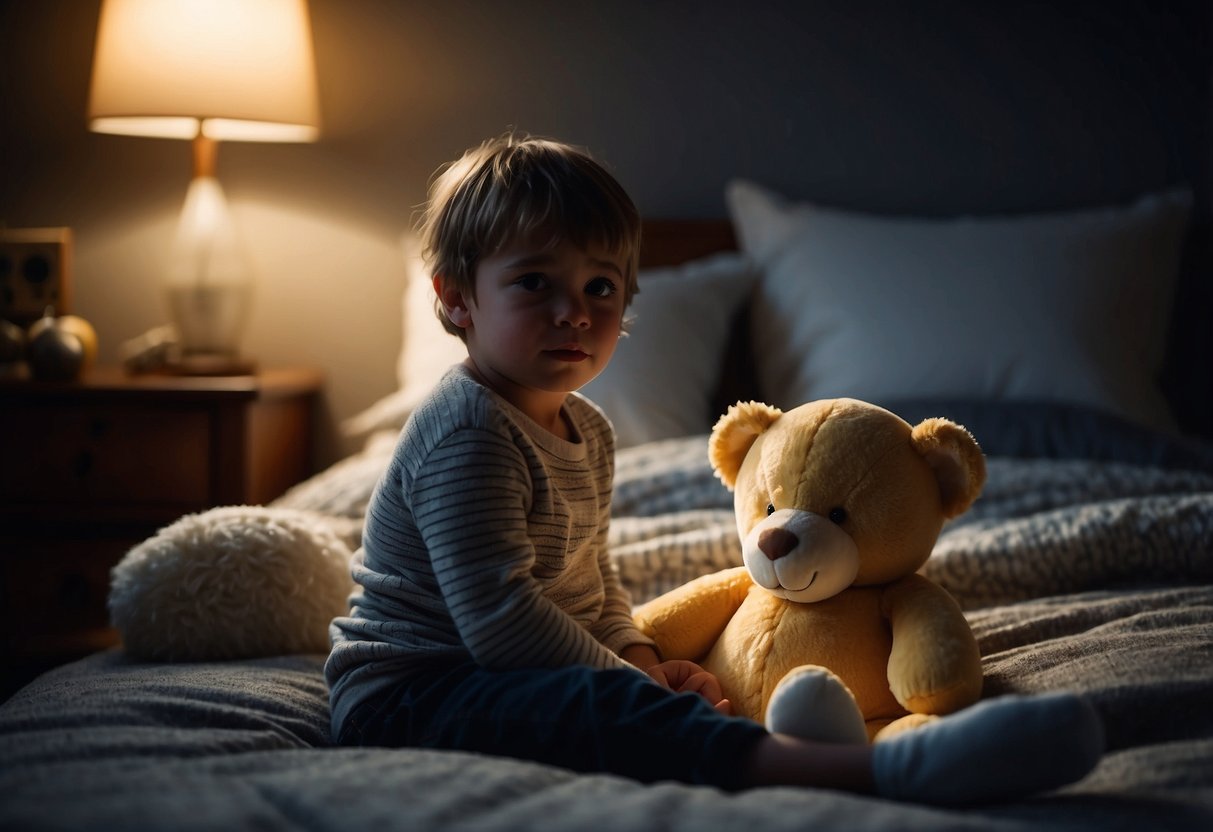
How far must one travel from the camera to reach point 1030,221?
2.16 meters

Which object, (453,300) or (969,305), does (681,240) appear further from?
(453,300)

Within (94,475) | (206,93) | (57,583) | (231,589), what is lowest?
(57,583)

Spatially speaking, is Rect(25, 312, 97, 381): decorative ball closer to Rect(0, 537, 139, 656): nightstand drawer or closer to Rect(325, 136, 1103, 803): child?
Rect(0, 537, 139, 656): nightstand drawer

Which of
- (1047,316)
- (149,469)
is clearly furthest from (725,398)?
(149,469)

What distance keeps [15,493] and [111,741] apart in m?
1.31

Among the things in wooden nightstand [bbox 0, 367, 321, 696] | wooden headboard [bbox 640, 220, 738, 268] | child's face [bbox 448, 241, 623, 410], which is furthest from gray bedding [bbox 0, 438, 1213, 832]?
wooden headboard [bbox 640, 220, 738, 268]

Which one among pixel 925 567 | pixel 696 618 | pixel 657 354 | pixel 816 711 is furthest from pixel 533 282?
pixel 657 354

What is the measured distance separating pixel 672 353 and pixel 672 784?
1229 mm

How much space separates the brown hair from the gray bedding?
0.43 m

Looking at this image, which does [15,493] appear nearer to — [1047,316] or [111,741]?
[111,741]

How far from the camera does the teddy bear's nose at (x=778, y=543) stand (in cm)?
97

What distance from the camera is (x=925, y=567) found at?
1305mm

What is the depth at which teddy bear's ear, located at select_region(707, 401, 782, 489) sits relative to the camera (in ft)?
3.66

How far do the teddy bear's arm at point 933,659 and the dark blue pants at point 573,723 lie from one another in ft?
0.52
